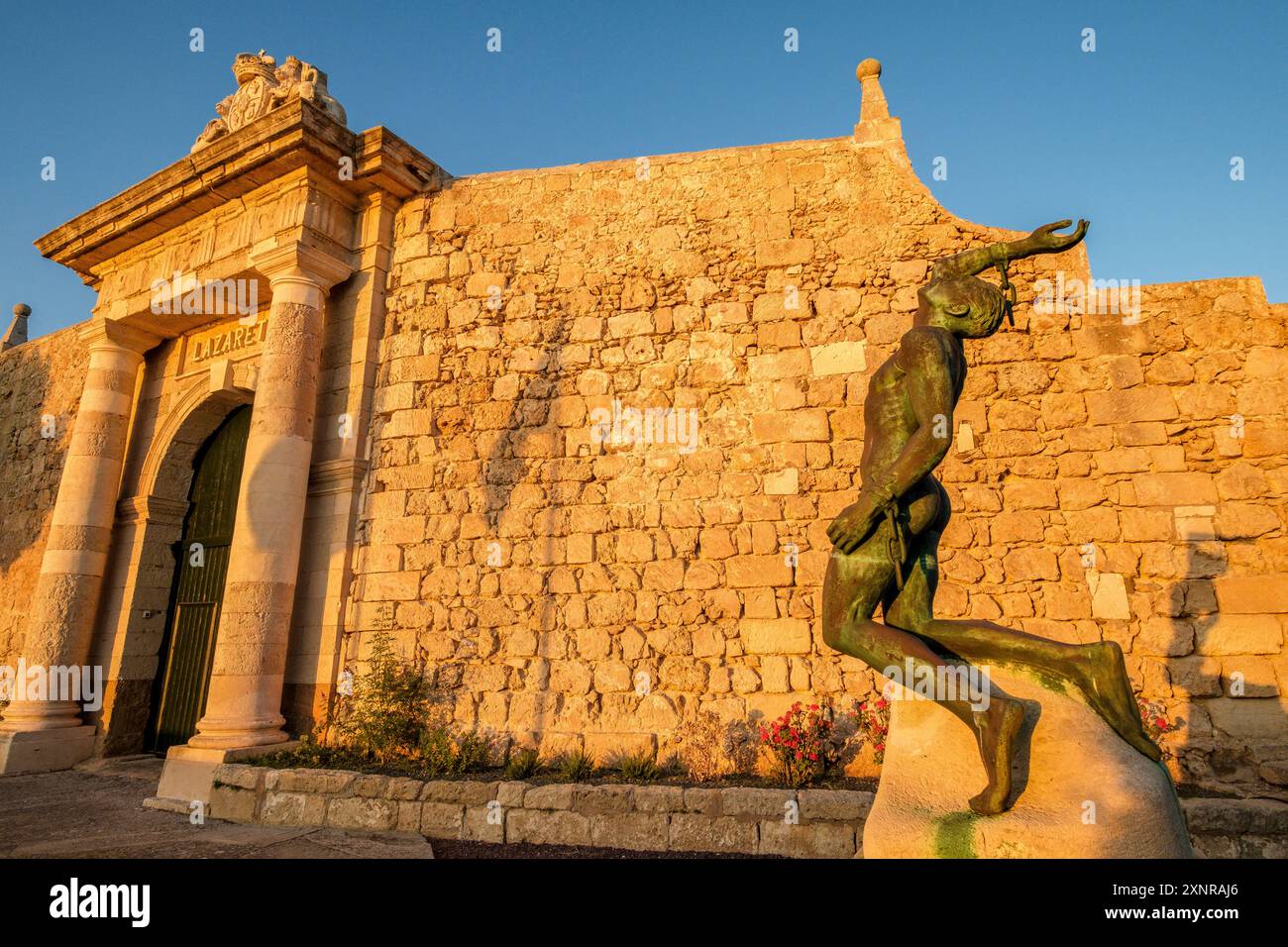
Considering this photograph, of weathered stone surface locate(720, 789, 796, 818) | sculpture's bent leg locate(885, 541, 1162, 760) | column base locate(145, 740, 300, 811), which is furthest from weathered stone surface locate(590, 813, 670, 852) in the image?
column base locate(145, 740, 300, 811)

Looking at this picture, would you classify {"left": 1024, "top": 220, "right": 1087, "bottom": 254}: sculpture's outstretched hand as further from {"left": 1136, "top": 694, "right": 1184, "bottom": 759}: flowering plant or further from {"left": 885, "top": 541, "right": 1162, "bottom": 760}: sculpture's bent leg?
{"left": 1136, "top": 694, "right": 1184, "bottom": 759}: flowering plant

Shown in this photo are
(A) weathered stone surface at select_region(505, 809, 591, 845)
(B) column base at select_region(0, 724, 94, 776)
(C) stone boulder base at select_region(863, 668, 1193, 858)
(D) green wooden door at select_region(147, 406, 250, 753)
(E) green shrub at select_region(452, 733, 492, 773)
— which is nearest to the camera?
(C) stone boulder base at select_region(863, 668, 1193, 858)

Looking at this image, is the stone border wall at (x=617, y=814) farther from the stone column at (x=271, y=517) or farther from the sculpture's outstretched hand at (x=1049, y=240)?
the sculpture's outstretched hand at (x=1049, y=240)

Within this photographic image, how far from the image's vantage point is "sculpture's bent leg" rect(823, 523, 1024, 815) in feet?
7.69

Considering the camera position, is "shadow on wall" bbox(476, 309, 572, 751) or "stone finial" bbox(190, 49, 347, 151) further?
"stone finial" bbox(190, 49, 347, 151)

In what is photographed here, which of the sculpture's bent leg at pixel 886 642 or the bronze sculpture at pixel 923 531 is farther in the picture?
the bronze sculpture at pixel 923 531

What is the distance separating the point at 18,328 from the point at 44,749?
10.1 m

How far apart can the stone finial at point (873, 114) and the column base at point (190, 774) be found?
7.73 meters

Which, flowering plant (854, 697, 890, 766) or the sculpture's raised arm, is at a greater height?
the sculpture's raised arm

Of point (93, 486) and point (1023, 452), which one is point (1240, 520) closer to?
point (1023, 452)

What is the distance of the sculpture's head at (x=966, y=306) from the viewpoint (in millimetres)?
3041

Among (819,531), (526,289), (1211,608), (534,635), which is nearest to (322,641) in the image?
(534,635)

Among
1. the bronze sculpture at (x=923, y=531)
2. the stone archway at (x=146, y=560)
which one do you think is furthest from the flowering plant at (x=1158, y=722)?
the stone archway at (x=146, y=560)

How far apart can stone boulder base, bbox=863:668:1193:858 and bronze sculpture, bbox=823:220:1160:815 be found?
0.37ft
